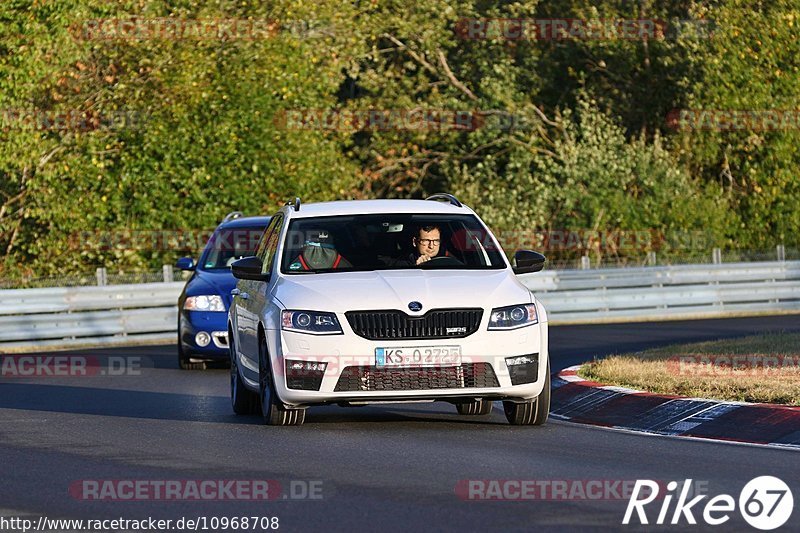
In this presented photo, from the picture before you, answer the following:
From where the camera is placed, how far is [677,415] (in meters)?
12.6

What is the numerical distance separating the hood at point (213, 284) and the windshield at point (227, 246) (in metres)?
0.21

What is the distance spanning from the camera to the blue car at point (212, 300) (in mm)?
19750

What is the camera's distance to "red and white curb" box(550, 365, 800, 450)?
11.5 meters

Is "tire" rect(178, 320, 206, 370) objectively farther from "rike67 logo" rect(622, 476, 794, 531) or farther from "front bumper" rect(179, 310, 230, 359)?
"rike67 logo" rect(622, 476, 794, 531)

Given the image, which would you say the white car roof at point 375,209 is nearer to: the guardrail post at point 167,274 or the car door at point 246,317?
the car door at point 246,317

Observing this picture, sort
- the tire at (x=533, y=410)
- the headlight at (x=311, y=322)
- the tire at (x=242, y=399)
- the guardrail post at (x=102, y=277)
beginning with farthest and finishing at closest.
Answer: the guardrail post at (x=102, y=277) < the tire at (x=242, y=399) < the tire at (x=533, y=410) < the headlight at (x=311, y=322)

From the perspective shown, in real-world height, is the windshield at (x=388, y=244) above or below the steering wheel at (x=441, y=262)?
above

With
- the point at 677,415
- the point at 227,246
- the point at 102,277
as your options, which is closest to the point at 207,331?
the point at 227,246

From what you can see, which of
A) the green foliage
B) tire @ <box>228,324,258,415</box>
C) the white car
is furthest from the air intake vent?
the green foliage

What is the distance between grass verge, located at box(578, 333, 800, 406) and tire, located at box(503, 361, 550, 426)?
1.45 m

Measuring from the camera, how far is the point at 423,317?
11.9m

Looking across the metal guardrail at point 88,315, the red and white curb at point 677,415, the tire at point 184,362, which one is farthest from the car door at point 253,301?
the metal guardrail at point 88,315

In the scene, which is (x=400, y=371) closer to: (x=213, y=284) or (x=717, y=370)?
(x=717, y=370)

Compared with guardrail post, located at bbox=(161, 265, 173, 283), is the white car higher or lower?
higher
